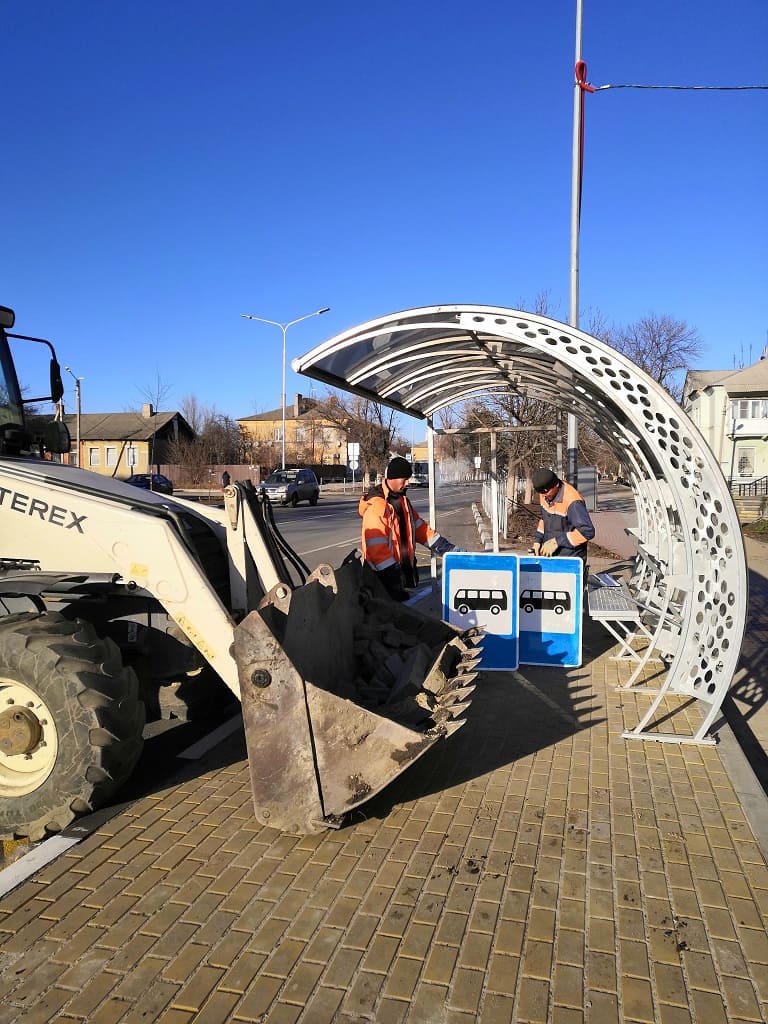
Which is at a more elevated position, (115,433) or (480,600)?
(115,433)

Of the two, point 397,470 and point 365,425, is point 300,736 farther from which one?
point 365,425

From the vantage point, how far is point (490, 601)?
686cm

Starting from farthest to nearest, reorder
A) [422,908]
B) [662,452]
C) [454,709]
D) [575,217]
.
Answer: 1. [575,217]
2. [662,452]
3. [454,709]
4. [422,908]

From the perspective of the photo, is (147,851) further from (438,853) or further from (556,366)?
(556,366)

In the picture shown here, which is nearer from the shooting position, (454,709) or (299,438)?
(454,709)

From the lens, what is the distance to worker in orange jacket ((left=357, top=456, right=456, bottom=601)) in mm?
6551

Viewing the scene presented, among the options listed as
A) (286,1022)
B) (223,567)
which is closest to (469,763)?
(223,567)

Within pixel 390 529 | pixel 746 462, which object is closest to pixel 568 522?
pixel 390 529

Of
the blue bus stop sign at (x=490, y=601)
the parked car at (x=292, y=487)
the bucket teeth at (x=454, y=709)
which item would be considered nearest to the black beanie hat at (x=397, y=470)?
the blue bus stop sign at (x=490, y=601)

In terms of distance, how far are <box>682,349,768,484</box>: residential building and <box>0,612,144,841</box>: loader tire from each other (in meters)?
48.3

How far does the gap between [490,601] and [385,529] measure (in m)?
1.18

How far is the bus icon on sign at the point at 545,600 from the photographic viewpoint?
693 cm

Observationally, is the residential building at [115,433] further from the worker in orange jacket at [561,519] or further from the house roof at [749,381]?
the worker in orange jacket at [561,519]

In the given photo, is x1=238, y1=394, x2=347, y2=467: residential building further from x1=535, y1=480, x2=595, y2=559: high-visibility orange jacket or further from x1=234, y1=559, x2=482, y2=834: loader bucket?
x1=234, y1=559, x2=482, y2=834: loader bucket
